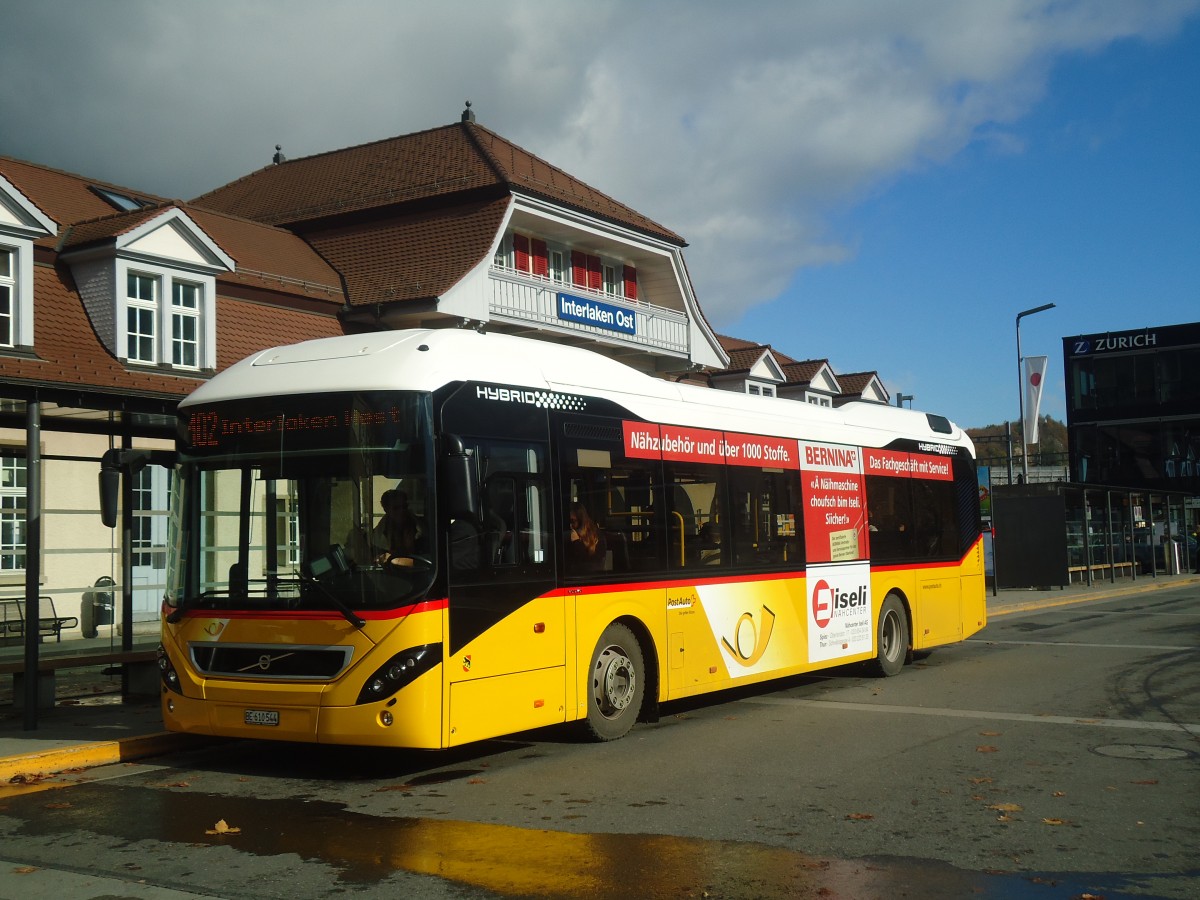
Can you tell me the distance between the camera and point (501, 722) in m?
9.52

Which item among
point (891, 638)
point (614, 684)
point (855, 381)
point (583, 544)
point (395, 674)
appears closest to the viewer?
point (395, 674)

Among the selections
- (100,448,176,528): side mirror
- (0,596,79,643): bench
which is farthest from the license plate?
(0,596,79,643): bench

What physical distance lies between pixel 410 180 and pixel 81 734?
21.5m

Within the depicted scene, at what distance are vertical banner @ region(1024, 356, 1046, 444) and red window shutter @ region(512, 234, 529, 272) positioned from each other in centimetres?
1824

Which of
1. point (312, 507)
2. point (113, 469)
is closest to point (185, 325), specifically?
point (113, 469)

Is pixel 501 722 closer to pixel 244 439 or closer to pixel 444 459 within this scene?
pixel 444 459

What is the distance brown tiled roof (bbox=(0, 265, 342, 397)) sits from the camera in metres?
19.7

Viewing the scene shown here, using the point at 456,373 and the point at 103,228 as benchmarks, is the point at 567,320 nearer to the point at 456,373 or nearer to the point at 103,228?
the point at 103,228

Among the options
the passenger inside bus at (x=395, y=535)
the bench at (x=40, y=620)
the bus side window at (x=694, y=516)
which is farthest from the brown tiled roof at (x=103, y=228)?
the passenger inside bus at (x=395, y=535)

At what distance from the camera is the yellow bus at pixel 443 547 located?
8984mm

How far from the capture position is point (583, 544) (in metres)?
10.6

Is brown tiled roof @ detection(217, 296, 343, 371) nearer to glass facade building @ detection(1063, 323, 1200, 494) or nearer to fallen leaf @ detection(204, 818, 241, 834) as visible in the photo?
fallen leaf @ detection(204, 818, 241, 834)

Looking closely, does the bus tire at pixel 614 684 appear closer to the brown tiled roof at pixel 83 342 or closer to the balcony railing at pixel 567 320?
the brown tiled roof at pixel 83 342

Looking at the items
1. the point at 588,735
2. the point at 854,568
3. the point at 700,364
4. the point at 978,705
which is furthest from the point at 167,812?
the point at 700,364
